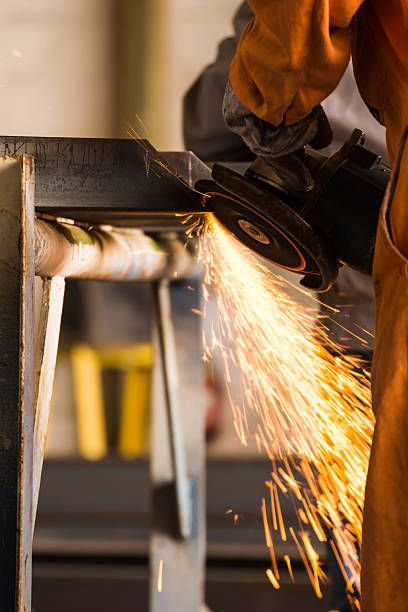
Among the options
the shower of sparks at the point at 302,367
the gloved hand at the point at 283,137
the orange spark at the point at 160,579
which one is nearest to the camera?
the gloved hand at the point at 283,137

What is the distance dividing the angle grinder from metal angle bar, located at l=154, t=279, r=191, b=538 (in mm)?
794

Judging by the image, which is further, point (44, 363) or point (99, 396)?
point (99, 396)

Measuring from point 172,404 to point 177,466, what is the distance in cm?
16

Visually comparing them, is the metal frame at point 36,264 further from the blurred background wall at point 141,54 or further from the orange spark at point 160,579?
the blurred background wall at point 141,54

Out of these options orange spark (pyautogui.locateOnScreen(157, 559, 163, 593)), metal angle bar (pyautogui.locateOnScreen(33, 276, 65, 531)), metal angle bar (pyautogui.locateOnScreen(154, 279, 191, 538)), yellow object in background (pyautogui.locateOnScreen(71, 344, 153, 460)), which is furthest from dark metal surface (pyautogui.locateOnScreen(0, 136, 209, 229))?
yellow object in background (pyautogui.locateOnScreen(71, 344, 153, 460))

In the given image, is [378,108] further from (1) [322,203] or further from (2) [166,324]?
(2) [166,324]

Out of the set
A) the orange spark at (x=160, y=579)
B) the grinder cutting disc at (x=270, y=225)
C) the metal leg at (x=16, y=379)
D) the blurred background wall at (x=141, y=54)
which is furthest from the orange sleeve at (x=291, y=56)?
the blurred background wall at (x=141, y=54)

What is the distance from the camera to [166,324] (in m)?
1.64

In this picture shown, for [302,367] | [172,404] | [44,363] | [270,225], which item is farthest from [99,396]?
[270,225]

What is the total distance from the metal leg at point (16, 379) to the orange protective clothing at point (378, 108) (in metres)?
0.30

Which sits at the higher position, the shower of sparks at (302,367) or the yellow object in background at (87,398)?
the shower of sparks at (302,367)

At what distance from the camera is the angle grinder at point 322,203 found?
79 cm

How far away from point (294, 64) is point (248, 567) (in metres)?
2.73

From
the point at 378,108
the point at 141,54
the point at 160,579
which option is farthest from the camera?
the point at 141,54
